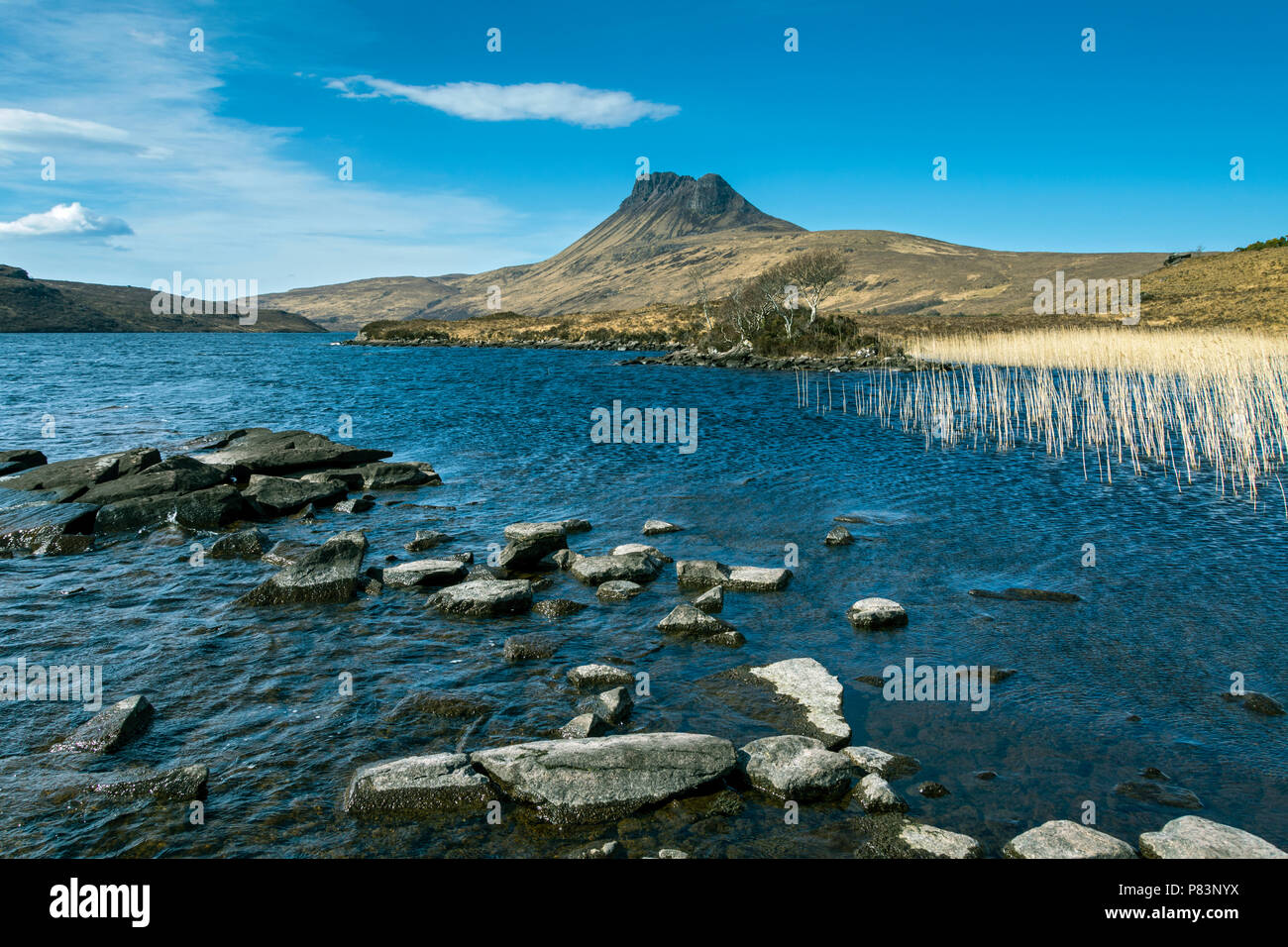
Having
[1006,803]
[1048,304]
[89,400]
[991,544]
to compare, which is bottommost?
[1006,803]

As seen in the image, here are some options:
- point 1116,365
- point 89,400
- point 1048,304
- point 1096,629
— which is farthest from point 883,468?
point 1048,304

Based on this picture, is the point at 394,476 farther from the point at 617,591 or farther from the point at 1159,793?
the point at 1159,793

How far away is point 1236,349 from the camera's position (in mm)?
39938

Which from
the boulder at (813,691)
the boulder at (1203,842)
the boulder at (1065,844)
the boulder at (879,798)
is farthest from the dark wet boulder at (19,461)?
the boulder at (1203,842)

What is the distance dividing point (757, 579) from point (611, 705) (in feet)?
19.2

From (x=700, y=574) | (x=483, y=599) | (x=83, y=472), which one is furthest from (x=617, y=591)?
(x=83, y=472)

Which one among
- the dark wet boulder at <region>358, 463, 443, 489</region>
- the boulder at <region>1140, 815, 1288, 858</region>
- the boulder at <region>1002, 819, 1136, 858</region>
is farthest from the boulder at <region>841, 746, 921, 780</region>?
the dark wet boulder at <region>358, 463, 443, 489</region>

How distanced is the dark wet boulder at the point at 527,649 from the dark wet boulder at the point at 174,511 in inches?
471

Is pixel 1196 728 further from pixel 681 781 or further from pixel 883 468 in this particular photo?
pixel 883 468

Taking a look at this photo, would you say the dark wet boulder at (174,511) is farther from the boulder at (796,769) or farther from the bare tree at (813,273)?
the bare tree at (813,273)

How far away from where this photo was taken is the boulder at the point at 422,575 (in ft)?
48.2

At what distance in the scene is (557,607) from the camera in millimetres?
13508

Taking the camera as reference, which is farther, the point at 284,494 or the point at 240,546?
the point at 284,494

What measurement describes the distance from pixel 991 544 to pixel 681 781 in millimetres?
12248
